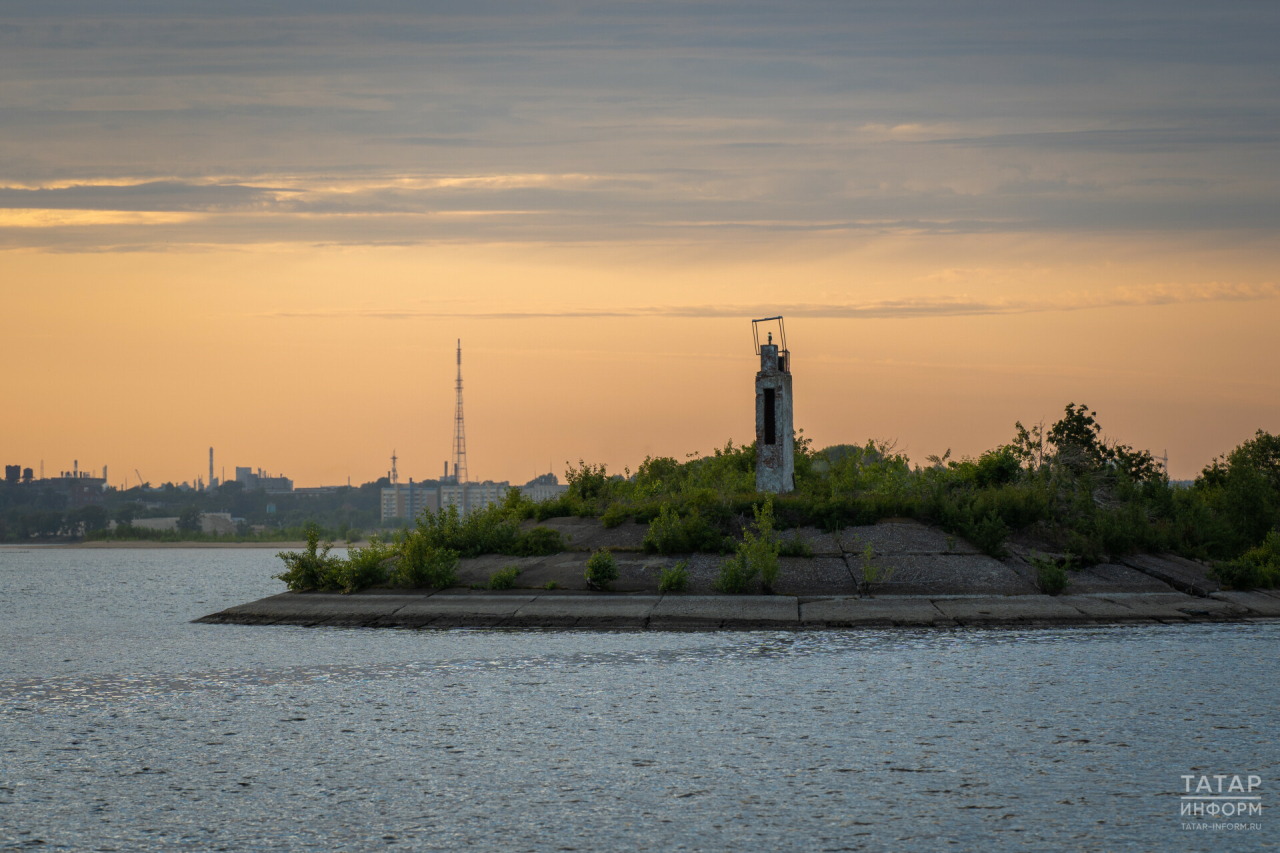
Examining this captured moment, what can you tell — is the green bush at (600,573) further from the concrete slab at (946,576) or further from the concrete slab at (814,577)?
the concrete slab at (946,576)

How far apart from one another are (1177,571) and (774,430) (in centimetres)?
1015

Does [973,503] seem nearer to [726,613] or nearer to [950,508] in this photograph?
[950,508]

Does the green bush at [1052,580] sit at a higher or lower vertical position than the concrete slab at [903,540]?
lower

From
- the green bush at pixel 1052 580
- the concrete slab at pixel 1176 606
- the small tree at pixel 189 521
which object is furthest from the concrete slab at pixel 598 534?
the small tree at pixel 189 521

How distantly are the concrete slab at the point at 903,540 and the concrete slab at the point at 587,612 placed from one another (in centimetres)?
543

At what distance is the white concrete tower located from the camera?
96.5 ft

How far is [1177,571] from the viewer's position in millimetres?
25281

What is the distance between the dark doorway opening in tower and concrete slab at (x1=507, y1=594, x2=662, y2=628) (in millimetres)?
8264

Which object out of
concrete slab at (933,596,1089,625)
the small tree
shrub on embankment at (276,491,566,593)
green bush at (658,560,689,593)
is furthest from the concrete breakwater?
the small tree

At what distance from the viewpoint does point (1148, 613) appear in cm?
2075

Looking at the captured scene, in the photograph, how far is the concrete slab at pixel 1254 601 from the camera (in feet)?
70.2

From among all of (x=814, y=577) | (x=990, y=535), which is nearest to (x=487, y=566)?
(x=814, y=577)

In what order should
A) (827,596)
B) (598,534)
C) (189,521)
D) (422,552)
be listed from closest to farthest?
(827,596)
(422,552)
(598,534)
(189,521)

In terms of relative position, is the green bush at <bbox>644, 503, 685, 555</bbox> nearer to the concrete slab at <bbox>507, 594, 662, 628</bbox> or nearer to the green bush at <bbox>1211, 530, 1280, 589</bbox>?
the concrete slab at <bbox>507, 594, 662, 628</bbox>
